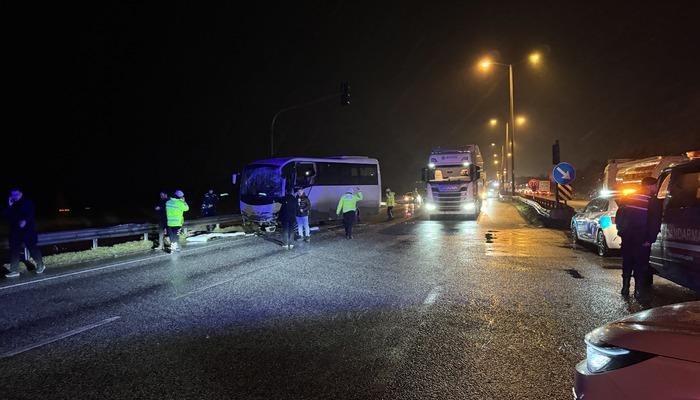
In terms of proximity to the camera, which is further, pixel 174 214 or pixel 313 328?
pixel 174 214

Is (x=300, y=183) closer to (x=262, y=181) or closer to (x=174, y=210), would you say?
(x=262, y=181)

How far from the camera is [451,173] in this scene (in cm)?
2498

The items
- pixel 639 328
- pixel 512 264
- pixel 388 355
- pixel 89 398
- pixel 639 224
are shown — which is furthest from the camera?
pixel 512 264

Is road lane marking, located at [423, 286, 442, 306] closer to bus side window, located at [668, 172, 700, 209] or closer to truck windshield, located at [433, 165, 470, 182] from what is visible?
bus side window, located at [668, 172, 700, 209]

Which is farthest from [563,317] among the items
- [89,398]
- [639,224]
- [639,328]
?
[89,398]

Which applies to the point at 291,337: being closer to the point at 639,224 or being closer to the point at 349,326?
the point at 349,326

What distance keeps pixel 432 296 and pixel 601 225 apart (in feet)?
20.4

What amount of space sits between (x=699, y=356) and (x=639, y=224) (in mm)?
5805

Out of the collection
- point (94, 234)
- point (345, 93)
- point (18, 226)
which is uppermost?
point (345, 93)

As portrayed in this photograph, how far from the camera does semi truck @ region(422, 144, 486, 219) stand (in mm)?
24188

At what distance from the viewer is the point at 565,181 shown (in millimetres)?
19109

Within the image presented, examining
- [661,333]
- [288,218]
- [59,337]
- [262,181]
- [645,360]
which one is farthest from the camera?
[262,181]

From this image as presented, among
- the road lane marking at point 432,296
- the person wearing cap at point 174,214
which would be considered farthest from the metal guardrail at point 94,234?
the road lane marking at point 432,296

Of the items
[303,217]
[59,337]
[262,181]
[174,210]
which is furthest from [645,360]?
[262,181]
